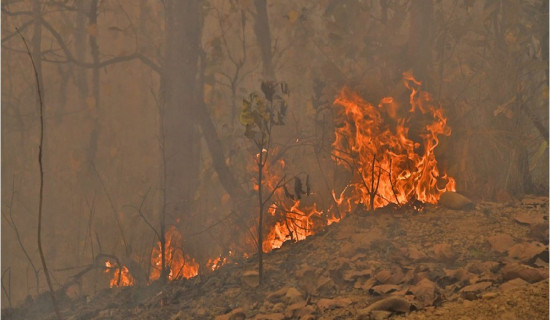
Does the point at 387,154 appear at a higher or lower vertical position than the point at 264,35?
lower

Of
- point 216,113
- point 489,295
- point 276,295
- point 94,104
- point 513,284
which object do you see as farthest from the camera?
point 94,104

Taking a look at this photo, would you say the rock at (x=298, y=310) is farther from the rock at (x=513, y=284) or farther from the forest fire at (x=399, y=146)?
the forest fire at (x=399, y=146)

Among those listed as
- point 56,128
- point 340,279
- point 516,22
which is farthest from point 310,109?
point 56,128

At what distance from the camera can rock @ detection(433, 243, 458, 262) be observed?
A: 13.1 feet

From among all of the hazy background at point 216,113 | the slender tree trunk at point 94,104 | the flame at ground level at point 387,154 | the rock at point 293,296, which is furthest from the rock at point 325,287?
the slender tree trunk at point 94,104

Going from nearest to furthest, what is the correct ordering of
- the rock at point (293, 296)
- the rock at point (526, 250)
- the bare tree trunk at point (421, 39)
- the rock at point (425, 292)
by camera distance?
the rock at point (425, 292) < the rock at point (526, 250) < the rock at point (293, 296) < the bare tree trunk at point (421, 39)

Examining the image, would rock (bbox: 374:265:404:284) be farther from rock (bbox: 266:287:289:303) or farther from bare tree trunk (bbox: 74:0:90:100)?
bare tree trunk (bbox: 74:0:90:100)

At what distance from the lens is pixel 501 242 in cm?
406

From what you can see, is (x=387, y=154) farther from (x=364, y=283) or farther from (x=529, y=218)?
(x=364, y=283)

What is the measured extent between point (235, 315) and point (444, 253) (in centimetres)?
152

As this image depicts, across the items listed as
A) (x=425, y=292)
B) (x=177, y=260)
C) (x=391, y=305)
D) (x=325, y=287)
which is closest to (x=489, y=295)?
(x=425, y=292)

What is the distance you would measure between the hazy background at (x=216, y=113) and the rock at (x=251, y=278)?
121 centimetres

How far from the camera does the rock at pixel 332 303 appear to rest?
364 cm

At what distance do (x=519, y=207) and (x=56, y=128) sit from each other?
9759mm
